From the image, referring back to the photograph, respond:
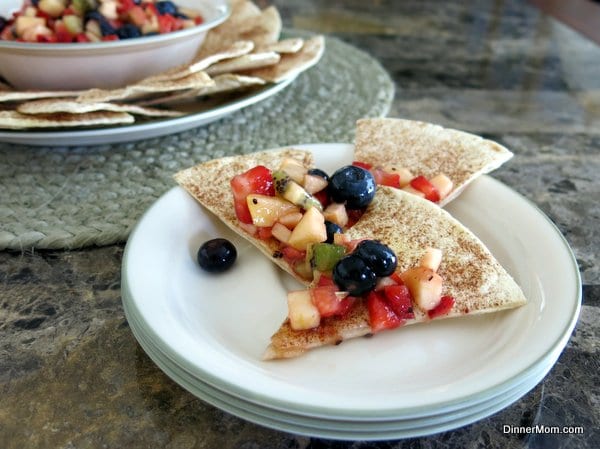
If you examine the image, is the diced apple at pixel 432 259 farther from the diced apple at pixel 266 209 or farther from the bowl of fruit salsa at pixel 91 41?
the bowl of fruit salsa at pixel 91 41

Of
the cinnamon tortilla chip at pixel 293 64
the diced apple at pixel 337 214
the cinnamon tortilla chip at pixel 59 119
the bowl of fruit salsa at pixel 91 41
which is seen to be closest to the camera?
the diced apple at pixel 337 214

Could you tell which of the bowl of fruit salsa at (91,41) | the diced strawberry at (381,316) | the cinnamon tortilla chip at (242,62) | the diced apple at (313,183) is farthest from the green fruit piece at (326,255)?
the bowl of fruit salsa at (91,41)

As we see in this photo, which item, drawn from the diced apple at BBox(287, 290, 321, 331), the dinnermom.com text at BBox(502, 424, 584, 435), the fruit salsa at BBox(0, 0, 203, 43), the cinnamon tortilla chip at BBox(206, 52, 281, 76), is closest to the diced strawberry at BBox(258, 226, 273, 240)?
the diced apple at BBox(287, 290, 321, 331)

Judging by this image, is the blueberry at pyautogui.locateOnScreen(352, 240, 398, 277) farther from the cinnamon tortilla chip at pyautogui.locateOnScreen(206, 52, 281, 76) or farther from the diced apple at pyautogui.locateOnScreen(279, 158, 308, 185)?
the cinnamon tortilla chip at pyautogui.locateOnScreen(206, 52, 281, 76)

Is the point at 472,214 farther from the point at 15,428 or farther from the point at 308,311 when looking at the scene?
the point at 15,428

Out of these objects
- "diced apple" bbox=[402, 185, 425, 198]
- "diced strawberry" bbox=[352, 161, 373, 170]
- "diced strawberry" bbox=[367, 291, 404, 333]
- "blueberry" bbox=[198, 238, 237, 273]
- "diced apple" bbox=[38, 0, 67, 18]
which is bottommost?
"blueberry" bbox=[198, 238, 237, 273]

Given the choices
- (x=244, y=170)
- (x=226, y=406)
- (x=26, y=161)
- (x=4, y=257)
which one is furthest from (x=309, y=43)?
(x=226, y=406)

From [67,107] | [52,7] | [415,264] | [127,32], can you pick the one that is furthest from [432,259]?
[52,7]
